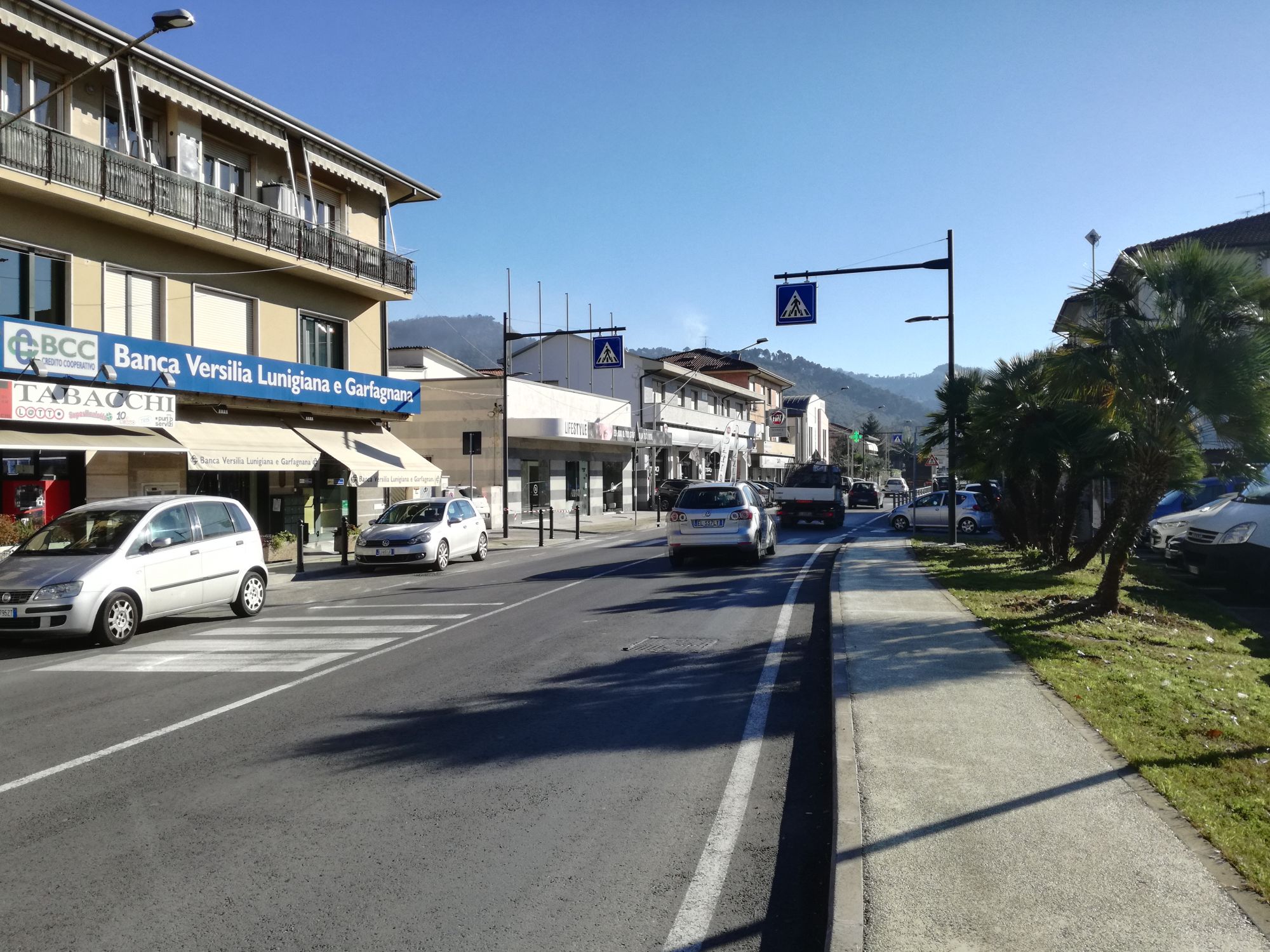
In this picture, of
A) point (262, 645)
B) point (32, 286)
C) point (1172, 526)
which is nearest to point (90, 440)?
point (32, 286)

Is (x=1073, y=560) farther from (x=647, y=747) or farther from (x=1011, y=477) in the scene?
(x=647, y=747)

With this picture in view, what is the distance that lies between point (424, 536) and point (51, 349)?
7.54 meters

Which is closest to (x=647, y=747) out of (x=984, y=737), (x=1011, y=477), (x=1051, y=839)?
(x=984, y=737)

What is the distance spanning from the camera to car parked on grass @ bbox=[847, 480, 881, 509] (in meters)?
61.1

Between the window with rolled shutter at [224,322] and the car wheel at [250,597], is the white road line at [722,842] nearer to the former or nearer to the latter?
the car wheel at [250,597]

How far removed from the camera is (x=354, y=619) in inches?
→ 522

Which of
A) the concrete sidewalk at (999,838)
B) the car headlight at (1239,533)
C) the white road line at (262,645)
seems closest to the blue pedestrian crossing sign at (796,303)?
the car headlight at (1239,533)

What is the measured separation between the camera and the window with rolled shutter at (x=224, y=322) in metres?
21.7

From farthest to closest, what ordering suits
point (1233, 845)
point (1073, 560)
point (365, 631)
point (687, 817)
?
point (1073, 560), point (365, 631), point (687, 817), point (1233, 845)

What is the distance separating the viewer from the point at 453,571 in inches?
809

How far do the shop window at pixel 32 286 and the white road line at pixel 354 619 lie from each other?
8.87 metres

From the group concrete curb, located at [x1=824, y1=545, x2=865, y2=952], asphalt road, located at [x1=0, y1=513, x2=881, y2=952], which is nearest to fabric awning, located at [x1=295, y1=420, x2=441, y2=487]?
asphalt road, located at [x1=0, y1=513, x2=881, y2=952]

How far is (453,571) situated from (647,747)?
14.5m

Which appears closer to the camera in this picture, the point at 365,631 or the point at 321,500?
the point at 365,631
